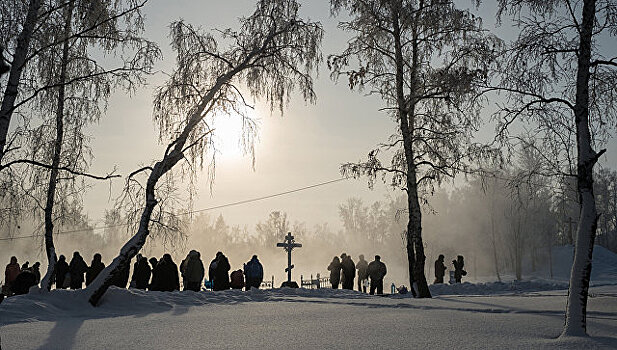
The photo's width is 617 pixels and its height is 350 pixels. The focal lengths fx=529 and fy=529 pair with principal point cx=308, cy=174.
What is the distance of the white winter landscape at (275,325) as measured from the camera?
266 inches

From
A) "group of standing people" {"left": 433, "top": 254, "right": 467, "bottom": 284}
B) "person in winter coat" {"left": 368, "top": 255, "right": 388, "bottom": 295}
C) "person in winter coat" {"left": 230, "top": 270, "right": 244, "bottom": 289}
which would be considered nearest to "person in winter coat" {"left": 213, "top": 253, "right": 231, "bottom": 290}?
"person in winter coat" {"left": 230, "top": 270, "right": 244, "bottom": 289}

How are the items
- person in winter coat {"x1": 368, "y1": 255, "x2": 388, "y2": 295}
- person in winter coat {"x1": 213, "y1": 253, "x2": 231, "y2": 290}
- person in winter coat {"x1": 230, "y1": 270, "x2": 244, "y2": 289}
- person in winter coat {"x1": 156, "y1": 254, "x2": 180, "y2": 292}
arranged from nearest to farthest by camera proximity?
person in winter coat {"x1": 156, "y1": 254, "x2": 180, "y2": 292} → person in winter coat {"x1": 213, "y1": 253, "x2": 231, "y2": 290} → person in winter coat {"x1": 230, "y1": 270, "x2": 244, "y2": 289} → person in winter coat {"x1": 368, "y1": 255, "x2": 388, "y2": 295}

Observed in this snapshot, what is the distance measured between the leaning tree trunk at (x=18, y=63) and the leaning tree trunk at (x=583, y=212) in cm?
900

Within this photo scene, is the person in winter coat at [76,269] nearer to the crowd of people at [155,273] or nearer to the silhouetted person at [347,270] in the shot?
the crowd of people at [155,273]

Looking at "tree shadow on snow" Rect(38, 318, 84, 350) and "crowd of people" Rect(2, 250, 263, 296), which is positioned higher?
"crowd of people" Rect(2, 250, 263, 296)

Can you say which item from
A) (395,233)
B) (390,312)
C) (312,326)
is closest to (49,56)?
(312,326)

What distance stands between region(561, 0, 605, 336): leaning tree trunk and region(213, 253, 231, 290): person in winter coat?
12.5 m

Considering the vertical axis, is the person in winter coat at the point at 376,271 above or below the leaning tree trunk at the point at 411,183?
below

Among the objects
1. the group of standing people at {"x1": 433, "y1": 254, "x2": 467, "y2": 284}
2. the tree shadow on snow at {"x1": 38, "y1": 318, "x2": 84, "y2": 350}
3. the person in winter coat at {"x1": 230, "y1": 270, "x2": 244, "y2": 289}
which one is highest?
the group of standing people at {"x1": 433, "y1": 254, "x2": 467, "y2": 284}

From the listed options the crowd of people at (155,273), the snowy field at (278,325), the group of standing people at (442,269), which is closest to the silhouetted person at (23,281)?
the snowy field at (278,325)

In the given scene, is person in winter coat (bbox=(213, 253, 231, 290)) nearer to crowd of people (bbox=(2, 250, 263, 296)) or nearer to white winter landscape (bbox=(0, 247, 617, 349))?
crowd of people (bbox=(2, 250, 263, 296))

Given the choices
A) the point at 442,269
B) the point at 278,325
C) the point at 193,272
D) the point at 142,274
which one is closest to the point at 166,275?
the point at 193,272

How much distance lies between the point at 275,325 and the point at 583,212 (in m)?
4.85

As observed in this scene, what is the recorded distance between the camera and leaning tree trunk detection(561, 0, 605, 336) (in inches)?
271
